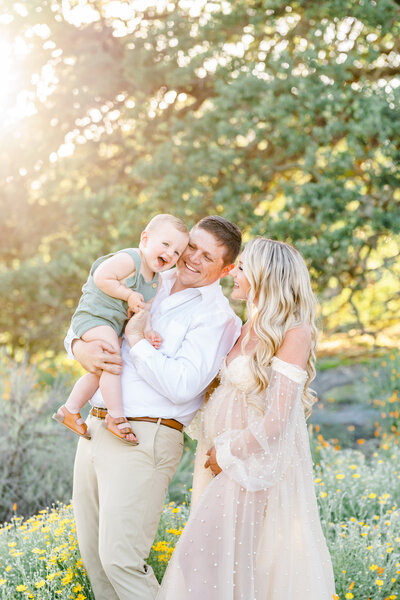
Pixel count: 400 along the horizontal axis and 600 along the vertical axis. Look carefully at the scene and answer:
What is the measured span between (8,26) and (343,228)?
433cm

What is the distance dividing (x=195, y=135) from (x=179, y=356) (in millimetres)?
5028

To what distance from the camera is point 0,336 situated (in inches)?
326

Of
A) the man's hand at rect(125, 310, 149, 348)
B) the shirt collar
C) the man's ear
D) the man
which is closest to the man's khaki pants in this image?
the man

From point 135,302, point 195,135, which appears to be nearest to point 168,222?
point 135,302

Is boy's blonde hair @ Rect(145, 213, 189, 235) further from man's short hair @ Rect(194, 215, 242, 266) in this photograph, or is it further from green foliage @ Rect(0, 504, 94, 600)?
green foliage @ Rect(0, 504, 94, 600)

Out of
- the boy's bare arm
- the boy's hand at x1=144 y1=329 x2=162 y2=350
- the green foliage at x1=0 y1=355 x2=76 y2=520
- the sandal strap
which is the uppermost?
the boy's bare arm

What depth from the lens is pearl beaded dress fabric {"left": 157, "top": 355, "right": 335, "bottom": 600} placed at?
8.54 feet

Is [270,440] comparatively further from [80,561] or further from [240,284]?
[80,561]

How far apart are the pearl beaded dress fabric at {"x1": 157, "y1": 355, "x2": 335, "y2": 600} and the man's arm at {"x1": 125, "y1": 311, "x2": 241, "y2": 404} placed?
0.12 meters

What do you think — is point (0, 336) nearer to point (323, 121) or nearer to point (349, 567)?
point (323, 121)

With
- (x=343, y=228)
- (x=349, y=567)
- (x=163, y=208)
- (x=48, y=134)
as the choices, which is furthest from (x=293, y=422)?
(x=48, y=134)

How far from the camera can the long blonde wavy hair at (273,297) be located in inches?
104

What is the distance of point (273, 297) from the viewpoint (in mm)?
2672

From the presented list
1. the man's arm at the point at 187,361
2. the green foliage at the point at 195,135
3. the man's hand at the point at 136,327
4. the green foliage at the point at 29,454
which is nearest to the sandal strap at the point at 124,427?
the man's arm at the point at 187,361
